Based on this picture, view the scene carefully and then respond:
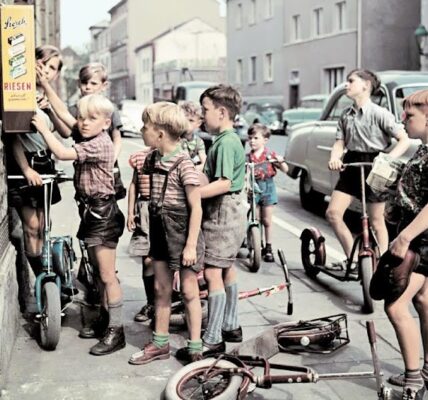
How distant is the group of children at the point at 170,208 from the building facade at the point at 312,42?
35068 mm

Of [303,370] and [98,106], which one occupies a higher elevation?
[98,106]

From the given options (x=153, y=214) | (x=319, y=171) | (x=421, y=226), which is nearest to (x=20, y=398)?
(x=153, y=214)

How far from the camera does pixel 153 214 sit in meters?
4.84

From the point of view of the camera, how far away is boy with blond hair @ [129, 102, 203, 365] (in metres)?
4.71

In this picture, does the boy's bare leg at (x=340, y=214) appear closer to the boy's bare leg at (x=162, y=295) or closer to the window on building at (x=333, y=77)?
the boy's bare leg at (x=162, y=295)

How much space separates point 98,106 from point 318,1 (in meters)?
40.8

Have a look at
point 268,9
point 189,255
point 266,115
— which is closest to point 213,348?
point 189,255

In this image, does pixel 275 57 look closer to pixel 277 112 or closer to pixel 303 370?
pixel 277 112

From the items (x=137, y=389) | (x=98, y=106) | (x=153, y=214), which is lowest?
(x=137, y=389)

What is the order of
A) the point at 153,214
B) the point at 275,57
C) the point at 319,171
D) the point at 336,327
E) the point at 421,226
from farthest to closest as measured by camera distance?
the point at 275,57
the point at 319,171
the point at 336,327
the point at 153,214
the point at 421,226

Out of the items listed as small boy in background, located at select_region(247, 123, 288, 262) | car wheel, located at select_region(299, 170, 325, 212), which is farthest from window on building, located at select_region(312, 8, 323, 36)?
small boy in background, located at select_region(247, 123, 288, 262)

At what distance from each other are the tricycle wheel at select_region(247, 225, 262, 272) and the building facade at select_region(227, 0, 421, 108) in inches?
1293

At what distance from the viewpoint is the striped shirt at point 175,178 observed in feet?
15.5

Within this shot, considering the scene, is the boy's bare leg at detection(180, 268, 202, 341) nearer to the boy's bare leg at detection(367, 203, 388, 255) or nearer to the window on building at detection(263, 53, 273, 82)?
the boy's bare leg at detection(367, 203, 388, 255)
